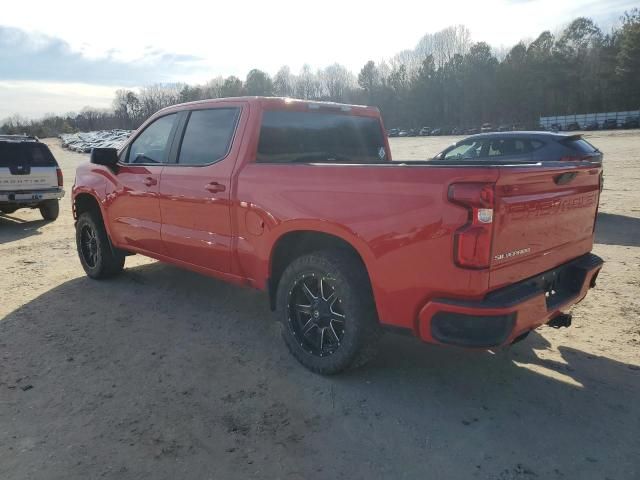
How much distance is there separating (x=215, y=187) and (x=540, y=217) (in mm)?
2453

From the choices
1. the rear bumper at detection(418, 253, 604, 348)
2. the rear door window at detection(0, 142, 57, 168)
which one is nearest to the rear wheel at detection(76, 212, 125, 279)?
the rear bumper at detection(418, 253, 604, 348)

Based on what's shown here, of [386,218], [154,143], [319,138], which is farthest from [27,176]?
[386,218]

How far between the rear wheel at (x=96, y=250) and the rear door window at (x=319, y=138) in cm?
279

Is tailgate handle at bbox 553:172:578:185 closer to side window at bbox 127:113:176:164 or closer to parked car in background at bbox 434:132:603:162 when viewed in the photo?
side window at bbox 127:113:176:164

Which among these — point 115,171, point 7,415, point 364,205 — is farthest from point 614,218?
point 7,415

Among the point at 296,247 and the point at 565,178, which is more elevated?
the point at 565,178

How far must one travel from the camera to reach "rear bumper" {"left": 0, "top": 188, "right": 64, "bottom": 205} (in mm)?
9891

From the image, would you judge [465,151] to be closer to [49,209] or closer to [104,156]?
[104,156]

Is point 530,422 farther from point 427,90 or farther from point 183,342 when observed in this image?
point 427,90

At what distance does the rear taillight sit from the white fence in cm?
6220

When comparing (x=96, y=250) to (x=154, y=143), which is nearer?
(x=154, y=143)

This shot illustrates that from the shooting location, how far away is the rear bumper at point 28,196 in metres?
9.89

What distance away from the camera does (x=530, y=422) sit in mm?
2998

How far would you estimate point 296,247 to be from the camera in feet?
12.7
